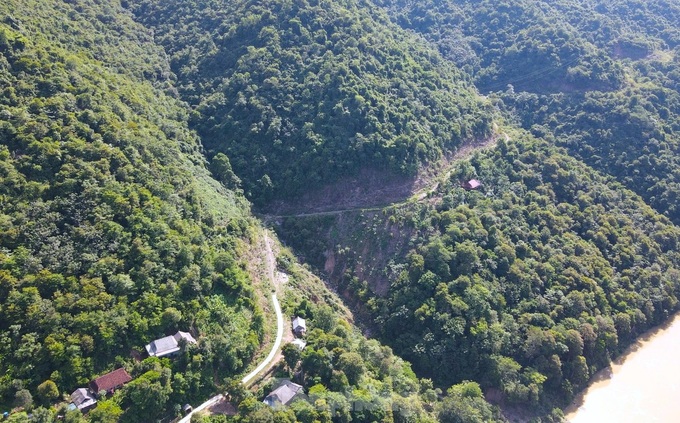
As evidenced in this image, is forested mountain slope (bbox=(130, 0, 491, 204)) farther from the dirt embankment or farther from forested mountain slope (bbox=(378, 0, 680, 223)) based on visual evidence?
forested mountain slope (bbox=(378, 0, 680, 223))

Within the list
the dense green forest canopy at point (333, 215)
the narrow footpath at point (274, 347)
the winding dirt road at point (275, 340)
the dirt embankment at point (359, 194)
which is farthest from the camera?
the dirt embankment at point (359, 194)

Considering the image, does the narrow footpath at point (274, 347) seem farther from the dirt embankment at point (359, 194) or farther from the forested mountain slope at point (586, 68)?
the forested mountain slope at point (586, 68)

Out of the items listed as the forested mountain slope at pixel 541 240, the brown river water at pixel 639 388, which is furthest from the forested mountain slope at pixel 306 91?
the brown river water at pixel 639 388

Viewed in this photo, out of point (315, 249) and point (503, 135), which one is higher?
point (503, 135)

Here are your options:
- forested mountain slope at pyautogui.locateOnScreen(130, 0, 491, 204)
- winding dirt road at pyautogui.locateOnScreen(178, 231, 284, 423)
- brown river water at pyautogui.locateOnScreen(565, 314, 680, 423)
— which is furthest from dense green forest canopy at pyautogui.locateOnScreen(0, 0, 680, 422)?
brown river water at pyautogui.locateOnScreen(565, 314, 680, 423)

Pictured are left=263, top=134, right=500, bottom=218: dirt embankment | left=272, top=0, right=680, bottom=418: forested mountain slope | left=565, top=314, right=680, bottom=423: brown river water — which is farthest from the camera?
left=263, top=134, right=500, bottom=218: dirt embankment

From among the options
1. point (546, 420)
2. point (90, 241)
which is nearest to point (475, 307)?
point (546, 420)

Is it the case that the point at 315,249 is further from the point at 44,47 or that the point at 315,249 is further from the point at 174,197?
the point at 44,47
